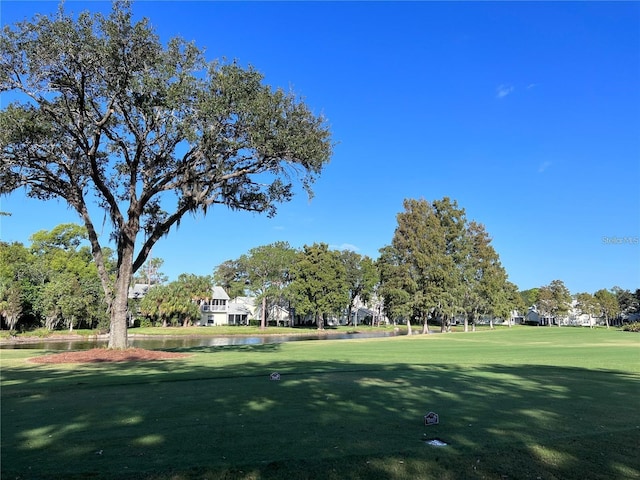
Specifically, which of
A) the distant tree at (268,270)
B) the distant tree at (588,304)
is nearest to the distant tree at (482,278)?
the distant tree at (268,270)

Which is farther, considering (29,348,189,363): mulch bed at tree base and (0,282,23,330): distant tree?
(0,282,23,330): distant tree

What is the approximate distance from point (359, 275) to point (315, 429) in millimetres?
81137

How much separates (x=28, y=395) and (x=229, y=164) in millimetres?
11802

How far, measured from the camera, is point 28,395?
7.94 m

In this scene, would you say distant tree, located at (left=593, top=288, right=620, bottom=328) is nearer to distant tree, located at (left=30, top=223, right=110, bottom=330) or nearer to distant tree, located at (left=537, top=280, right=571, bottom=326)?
distant tree, located at (left=537, top=280, right=571, bottom=326)

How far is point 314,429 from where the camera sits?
533 cm

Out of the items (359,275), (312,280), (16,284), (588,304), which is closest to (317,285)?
(312,280)

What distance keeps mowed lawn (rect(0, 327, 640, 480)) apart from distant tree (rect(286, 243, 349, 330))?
5889 cm

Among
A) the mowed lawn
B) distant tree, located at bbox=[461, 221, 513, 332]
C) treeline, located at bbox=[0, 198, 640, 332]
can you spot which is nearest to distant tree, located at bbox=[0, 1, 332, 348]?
the mowed lawn

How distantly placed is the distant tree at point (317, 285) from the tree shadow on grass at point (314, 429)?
194 ft

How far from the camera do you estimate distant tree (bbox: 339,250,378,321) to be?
85500mm

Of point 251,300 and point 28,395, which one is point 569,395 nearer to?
point 28,395

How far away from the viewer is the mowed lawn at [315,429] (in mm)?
3988

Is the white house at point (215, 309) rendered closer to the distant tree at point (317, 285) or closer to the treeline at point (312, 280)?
the treeline at point (312, 280)
